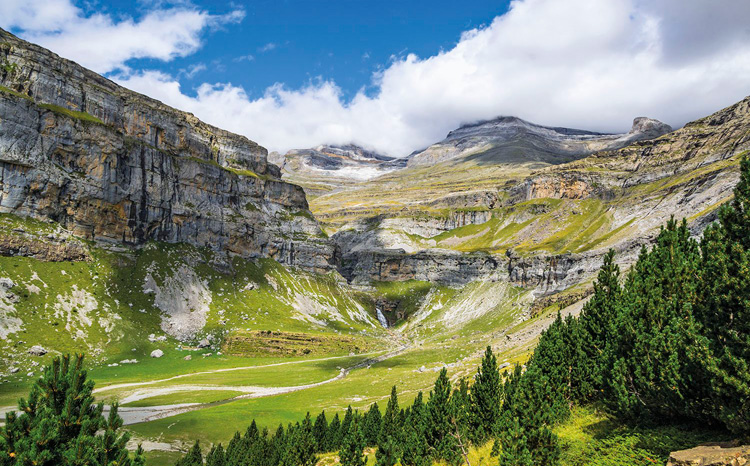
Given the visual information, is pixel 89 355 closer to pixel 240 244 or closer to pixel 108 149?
pixel 108 149

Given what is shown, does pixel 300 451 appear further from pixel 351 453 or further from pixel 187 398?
pixel 187 398

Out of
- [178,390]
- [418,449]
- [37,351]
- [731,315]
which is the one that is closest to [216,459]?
[418,449]

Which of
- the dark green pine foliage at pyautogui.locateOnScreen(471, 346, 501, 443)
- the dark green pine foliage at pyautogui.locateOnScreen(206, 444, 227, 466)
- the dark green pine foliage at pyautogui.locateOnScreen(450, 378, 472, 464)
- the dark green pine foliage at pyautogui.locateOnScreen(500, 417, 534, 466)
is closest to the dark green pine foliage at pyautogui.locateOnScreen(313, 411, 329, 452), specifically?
the dark green pine foliage at pyautogui.locateOnScreen(206, 444, 227, 466)

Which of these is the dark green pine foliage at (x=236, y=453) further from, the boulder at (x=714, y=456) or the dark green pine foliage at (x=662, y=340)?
the boulder at (x=714, y=456)

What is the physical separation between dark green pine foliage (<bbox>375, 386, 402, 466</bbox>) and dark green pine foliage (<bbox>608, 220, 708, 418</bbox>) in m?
12.9

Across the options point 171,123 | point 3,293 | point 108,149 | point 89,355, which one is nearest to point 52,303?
point 3,293

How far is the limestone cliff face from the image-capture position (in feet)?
408

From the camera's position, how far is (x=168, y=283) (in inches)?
5802

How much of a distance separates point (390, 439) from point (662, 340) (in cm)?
1533

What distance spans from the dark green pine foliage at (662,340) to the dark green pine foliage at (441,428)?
34.1 ft

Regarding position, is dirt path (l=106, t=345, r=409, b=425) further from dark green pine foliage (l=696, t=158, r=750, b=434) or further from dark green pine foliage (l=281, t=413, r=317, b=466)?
dark green pine foliage (l=696, t=158, r=750, b=434)

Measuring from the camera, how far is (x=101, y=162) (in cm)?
14625

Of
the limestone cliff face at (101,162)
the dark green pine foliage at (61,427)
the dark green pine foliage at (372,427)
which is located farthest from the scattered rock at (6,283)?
the dark green pine foliage at (61,427)

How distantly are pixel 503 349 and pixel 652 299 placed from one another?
90187 millimetres
